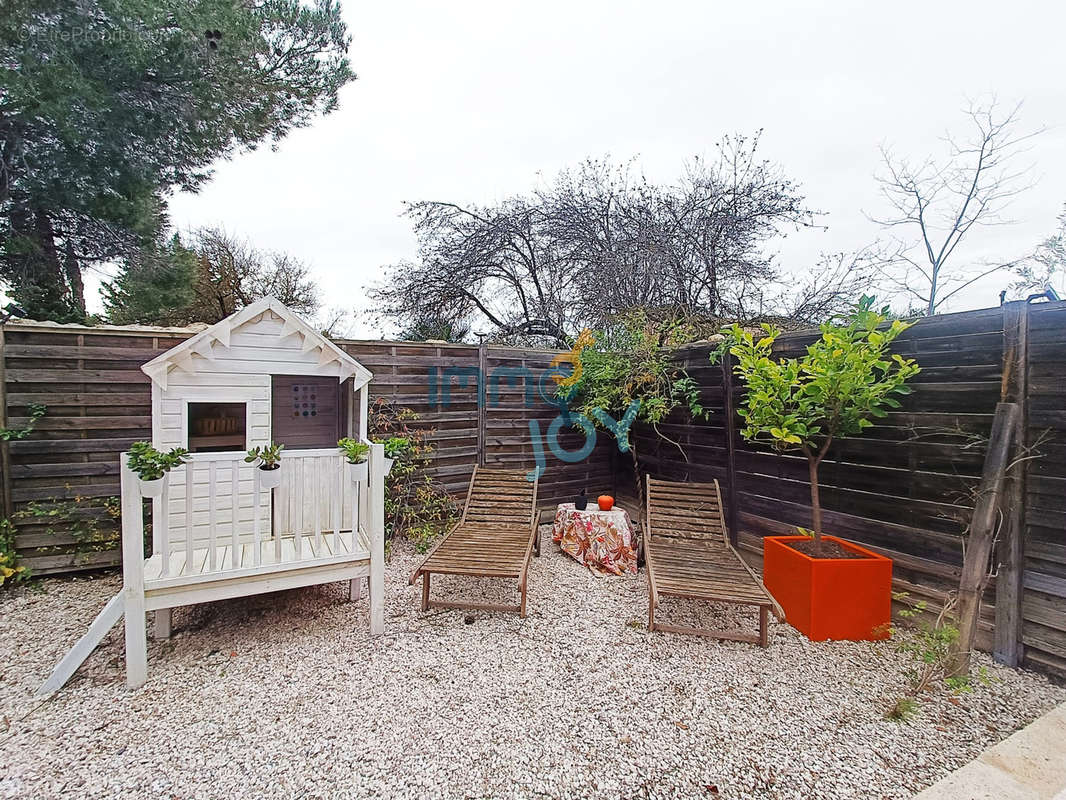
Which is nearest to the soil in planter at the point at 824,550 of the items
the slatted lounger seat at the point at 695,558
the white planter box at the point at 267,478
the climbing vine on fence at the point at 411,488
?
the slatted lounger seat at the point at 695,558

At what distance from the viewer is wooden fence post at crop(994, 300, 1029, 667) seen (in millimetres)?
2621

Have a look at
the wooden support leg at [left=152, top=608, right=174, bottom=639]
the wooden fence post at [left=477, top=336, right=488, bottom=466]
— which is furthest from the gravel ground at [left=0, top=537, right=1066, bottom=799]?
the wooden fence post at [left=477, top=336, right=488, bottom=466]

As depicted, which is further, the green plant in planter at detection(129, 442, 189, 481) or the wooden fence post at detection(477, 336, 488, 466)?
the wooden fence post at detection(477, 336, 488, 466)

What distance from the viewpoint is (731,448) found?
4.40 metres

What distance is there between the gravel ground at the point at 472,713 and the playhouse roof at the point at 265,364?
185cm

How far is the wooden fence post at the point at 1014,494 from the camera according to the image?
2.62m

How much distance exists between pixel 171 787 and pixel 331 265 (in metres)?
12.7

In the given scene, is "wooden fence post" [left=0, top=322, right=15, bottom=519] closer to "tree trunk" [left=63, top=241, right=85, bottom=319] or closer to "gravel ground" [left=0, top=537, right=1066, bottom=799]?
"gravel ground" [left=0, top=537, right=1066, bottom=799]

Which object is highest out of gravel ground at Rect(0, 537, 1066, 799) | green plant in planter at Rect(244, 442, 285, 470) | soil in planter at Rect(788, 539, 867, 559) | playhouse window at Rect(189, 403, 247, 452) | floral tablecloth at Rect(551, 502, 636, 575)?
playhouse window at Rect(189, 403, 247, 452)

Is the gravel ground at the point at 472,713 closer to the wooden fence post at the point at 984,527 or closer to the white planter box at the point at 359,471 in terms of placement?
Answer: the wooden fence post at the point at 984,527

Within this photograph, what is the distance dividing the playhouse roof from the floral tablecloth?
2512mm

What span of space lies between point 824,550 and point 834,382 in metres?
1.30

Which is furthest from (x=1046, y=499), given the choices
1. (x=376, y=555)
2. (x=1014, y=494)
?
(x=376, y=555)

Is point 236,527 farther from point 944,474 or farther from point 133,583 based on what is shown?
point 944,474
